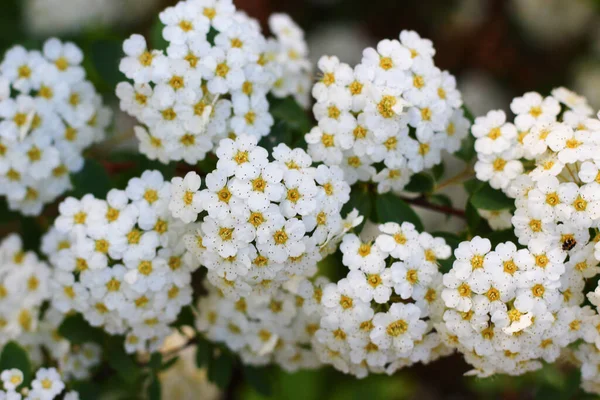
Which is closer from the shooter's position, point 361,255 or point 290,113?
point 361,255

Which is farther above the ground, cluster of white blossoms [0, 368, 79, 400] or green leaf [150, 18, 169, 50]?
green leaf [150, 18, 169, 50]

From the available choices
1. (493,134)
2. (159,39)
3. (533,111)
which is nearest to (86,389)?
(159,39)

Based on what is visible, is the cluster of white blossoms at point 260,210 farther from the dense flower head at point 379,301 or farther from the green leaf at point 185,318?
the green leaf at point 185,318

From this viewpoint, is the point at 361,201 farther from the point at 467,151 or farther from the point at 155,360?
the point at 155,360

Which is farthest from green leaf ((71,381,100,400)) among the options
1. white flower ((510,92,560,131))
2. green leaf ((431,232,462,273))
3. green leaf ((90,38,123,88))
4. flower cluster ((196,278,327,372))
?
white flower ((510,92,560,131))

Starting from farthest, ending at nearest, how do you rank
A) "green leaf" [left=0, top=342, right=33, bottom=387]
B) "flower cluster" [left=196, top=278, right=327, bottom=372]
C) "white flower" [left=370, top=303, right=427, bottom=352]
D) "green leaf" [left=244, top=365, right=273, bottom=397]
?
"green leaf" [left=244, top=365, right=273, bottom=397], "flower cluster" [left=196, top=278, right=327, bottom=372], "green leaf" [left=0, top=342, right=33, bottom=387], "white flower" [left=370, top=303, right=427, bottom=352]

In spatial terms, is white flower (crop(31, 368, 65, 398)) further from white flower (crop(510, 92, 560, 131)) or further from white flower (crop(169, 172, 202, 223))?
white flower (crop(510, 92, 560, 131))
